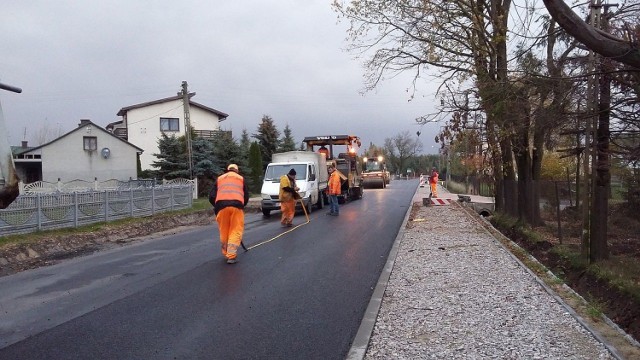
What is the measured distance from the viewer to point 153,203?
21.2 meters

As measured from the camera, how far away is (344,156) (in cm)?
3161

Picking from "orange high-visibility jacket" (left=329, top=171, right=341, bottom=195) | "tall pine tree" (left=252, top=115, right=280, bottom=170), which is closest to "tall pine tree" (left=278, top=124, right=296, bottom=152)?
"tall pine tree" (left=252, top=115, right=280, bottom=170)

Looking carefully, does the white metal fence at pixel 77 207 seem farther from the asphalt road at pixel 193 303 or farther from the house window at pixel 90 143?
the house window at pixel 90 143

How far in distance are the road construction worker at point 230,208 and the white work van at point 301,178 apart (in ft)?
37.7

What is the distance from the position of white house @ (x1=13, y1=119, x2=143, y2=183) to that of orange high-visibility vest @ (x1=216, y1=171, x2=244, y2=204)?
32.6 meters

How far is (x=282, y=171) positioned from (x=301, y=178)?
3.14 feet

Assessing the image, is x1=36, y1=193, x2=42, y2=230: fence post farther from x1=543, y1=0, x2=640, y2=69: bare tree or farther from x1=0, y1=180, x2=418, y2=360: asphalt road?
x1=543, y1=0, x2=640, y2=69: bare tree

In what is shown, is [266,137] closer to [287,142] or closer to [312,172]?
[287,142]

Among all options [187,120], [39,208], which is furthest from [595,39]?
[187,120]

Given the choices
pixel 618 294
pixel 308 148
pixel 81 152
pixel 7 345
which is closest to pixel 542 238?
pixel 618 294

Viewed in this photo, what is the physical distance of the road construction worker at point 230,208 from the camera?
1052cm

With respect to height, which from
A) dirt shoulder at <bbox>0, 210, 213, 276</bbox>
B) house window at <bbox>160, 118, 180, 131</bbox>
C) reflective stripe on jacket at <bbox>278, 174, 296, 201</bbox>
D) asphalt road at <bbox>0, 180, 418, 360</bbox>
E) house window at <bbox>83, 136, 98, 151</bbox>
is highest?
house window at <bbox>160, 118, 180, 131</bbox>

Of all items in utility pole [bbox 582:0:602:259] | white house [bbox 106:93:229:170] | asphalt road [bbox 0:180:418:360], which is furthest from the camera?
white house [bbox 106:93:229:170]

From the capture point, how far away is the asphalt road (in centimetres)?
561
